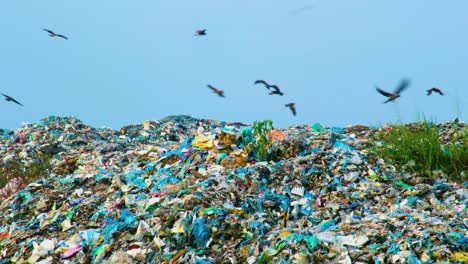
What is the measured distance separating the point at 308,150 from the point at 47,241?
284cm

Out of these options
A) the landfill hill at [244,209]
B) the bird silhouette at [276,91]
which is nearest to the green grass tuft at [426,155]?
the landfill hill at [244,209]

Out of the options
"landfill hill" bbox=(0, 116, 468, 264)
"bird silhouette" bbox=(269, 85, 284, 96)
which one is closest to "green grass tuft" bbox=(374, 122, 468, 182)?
"landfill hill" bbox=(0, 116, 468, 264)

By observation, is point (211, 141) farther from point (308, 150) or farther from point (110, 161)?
point (110, 161)

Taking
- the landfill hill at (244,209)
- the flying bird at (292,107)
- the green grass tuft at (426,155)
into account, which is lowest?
the landfill hill at (244,209)

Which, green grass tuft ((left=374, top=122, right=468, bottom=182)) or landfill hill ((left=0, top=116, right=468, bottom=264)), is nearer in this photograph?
landfill hill ((left=0, top=116, right=468, bottom=264))

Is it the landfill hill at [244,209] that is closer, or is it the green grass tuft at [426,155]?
the landfill hill at [244,209]

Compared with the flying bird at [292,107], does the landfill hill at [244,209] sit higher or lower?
lower

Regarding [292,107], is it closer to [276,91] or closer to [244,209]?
[276,91]

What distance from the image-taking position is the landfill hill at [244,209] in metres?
4.55

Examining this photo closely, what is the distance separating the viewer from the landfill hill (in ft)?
14.9

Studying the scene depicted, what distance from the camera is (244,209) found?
5305mm

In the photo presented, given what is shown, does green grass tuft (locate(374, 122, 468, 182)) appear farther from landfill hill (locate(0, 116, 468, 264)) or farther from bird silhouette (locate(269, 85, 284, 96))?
bird silhouette (locate(269, 85, 284, 96))

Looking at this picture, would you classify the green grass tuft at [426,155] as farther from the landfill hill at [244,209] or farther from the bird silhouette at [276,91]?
the bird silhouette at [276,91]

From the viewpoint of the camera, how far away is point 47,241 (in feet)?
18.2
